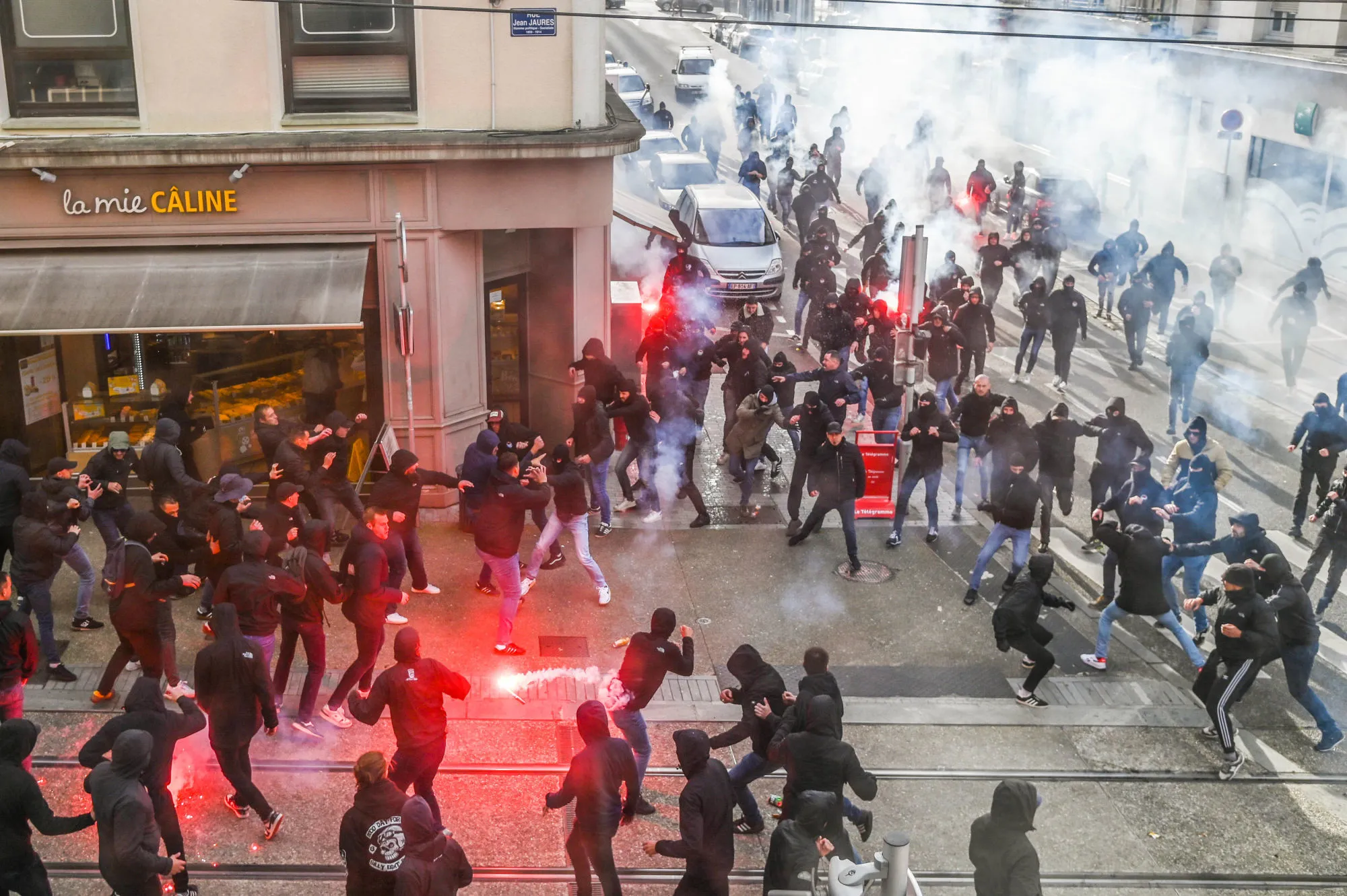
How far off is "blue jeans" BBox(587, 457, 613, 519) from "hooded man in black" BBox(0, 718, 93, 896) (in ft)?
21.8

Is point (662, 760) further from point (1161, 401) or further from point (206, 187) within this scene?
point (1161, 401)

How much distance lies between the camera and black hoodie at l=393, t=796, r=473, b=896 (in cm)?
632

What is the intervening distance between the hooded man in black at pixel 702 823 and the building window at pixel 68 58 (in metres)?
8.82

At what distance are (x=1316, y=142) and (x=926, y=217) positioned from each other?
690 cm

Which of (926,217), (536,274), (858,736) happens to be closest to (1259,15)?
(926,217)

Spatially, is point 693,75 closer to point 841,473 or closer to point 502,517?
point 841,473

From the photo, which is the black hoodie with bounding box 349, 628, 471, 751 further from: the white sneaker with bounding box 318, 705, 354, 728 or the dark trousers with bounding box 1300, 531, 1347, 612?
the dark trousers with bounding box 1300, 531, 1347, 612

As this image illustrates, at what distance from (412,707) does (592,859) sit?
1.36 m

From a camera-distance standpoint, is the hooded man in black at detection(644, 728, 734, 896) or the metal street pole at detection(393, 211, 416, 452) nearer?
the hooded man in black at detection(644, 728, 734, 896)

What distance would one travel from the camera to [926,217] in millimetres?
26438

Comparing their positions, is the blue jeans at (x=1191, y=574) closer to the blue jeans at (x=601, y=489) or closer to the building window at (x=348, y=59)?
the blue jeans at (x=601, y=489)

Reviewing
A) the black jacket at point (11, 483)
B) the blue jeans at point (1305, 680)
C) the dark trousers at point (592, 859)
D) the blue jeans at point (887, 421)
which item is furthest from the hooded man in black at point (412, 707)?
the blue jeans at point (887, 421)

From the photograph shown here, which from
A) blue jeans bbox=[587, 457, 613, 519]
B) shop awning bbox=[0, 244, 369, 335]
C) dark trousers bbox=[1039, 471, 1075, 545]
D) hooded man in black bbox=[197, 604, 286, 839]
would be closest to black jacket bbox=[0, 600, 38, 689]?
hooded man in black bbox=[197, 604, 286, 839]

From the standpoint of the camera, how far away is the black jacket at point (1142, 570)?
10336 millimetres
